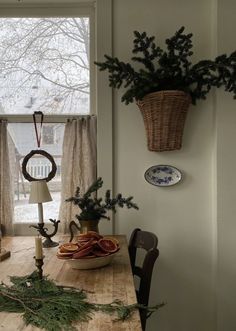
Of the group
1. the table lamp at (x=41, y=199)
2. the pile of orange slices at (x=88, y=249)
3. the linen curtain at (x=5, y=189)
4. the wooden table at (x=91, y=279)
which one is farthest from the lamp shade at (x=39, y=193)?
the pile of orange slices at (x=88, y=249)

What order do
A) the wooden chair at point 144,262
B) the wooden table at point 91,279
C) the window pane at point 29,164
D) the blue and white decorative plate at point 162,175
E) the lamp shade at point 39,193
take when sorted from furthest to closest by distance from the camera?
the window pane at point 29,164
the blue and white decorative plate at point 162,175
the lamp shade at point 39,193
the wooden chair at point 144,262
the wooden table at point 91,279

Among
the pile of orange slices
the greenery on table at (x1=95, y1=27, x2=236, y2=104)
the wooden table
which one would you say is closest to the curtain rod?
the greenery on table at (x1=95, y1=27, x2=236, y2=104)

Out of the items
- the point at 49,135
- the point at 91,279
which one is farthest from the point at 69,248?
the point at 49,135

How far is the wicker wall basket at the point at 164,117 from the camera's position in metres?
2.19

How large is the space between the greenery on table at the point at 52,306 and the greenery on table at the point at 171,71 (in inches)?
52.1

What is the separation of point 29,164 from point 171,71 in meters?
1.18

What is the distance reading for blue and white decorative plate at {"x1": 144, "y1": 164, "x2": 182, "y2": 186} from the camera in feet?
7.96

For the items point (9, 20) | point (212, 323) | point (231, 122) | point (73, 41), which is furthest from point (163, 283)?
point (9, 20)

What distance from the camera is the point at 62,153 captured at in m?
2.51

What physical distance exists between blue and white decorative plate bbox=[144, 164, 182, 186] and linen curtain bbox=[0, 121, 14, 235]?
3.19 feet

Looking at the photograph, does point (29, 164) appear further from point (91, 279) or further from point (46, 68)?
point (91, 279)

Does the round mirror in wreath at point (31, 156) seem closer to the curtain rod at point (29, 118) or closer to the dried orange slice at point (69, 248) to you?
the curtain rod at point (29, 118)

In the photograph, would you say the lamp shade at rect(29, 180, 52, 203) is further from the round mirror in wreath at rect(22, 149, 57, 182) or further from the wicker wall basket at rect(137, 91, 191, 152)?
the wicker wall basket at rect(137, 91, 191, 152)

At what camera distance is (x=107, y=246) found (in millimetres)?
1688
